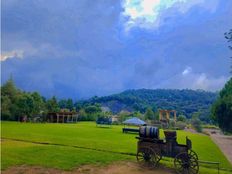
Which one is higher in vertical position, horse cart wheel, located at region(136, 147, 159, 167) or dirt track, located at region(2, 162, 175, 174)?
horse cart wheel, located at region(136, 147, 159, 167)

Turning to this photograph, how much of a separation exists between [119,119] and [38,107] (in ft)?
64.0

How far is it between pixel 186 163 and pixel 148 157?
1.87 m

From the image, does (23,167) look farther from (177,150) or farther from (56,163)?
(177,150)

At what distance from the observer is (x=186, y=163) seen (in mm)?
10578

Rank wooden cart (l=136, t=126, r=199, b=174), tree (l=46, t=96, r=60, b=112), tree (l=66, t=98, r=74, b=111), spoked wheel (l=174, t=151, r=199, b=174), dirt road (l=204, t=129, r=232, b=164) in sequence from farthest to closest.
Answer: tree (l=66, t=98, r=74, b=111) → tree (l=46, t=96, r=60, b=112) → dirt road (l=204, t=129, r=232, b=164) → wooden cart (l=136, t=126, r=199, b=174) → spoked wheel (l=174, t=151, r=199, b=174)

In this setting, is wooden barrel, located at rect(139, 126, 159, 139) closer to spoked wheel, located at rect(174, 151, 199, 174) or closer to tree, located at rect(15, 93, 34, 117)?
spoked wheel, located at rect(174, 151, 199, 174)

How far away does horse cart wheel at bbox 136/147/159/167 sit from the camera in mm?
11577

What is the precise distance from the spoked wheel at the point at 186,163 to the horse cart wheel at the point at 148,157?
3.44 feet

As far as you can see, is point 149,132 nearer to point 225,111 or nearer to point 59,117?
point 225,111

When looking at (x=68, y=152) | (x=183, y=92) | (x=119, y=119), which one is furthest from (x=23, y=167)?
(x=183, y=92)

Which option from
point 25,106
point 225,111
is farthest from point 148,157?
point 25,106

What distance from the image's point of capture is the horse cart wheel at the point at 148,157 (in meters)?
11.6

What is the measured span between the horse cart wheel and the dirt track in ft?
1.21

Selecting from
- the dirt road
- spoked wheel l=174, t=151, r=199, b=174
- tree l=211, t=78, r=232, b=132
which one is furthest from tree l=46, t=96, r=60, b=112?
spoked wheel l=174, t=151, r=199, b=174
